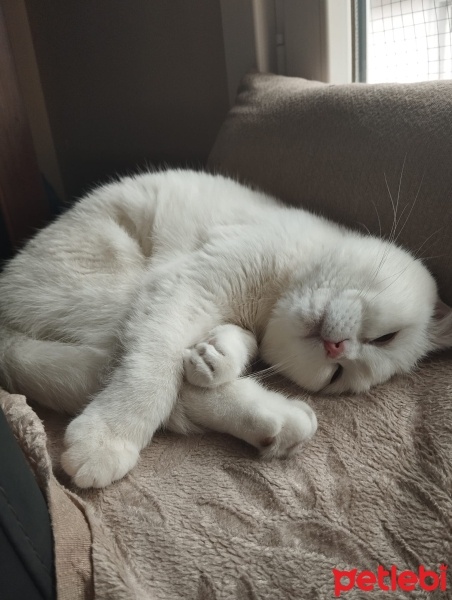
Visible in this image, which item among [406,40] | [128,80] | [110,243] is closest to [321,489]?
[110,243]

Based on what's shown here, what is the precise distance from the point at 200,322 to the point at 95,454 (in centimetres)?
31

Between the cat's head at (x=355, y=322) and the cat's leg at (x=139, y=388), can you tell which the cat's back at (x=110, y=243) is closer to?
the cat's leg at (x=139, y=388)

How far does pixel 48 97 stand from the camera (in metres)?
2.12

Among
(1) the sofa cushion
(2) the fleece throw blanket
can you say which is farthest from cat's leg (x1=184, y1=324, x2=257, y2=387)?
(1) the sofa cushion

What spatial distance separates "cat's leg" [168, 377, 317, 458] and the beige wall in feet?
3.81

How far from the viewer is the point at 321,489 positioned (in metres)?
0.78

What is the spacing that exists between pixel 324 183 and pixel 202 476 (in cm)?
75

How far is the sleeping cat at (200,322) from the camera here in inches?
33.8

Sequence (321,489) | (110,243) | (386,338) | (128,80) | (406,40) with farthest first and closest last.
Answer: (128,80) < (406,40) < (110,243) < (386,338) < (321,489)

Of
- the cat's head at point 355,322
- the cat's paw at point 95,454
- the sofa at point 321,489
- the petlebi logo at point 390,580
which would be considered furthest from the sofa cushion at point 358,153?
the cat's paw at point 95,454

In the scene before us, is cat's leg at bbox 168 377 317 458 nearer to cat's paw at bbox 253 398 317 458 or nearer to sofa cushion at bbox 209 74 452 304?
cat's paw at bbox 253 398 317 458

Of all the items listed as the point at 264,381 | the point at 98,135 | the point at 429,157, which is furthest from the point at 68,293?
Result: the point at 98,135

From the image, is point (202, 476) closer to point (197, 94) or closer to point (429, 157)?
point (429, 157)

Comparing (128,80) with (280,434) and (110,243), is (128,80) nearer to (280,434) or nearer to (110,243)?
(110,243)
